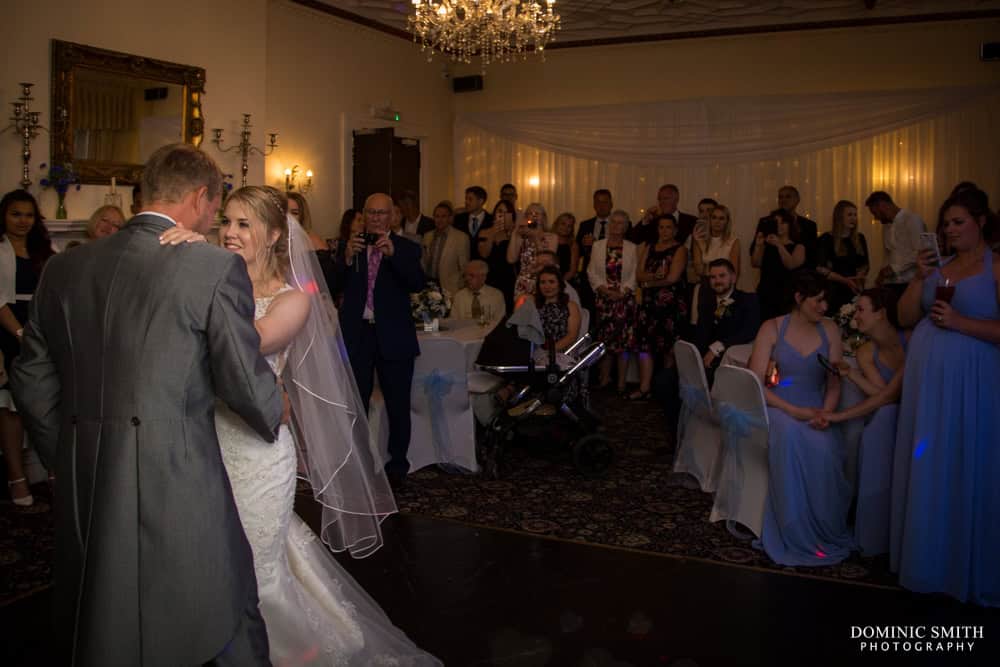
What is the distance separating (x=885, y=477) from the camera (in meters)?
4.04

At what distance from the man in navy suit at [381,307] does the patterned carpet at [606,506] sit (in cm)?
49

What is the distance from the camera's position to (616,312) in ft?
26.3

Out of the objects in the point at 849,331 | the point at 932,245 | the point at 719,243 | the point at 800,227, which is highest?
the point at 800,227

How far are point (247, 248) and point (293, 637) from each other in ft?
3.82

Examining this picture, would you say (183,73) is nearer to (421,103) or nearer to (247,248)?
(421,103)

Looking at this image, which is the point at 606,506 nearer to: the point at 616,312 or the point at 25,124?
the point at 616,312

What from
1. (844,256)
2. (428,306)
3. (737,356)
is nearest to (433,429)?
(428,306)

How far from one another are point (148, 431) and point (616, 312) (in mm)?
6414

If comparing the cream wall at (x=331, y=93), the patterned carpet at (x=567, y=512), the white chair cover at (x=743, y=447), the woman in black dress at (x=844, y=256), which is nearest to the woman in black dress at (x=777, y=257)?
the woman in black dress at (x=844, y=256)

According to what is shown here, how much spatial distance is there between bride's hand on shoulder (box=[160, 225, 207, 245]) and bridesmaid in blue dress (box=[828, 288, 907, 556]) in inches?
126

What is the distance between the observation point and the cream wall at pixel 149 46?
6012 millimetres

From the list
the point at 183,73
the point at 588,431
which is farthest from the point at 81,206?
the point at 588,431

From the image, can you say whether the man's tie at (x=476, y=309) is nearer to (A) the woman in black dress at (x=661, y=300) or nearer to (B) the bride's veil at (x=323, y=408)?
(A) the woman in black dress at (x=661, y=300)

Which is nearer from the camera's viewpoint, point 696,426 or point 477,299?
point 696,426
